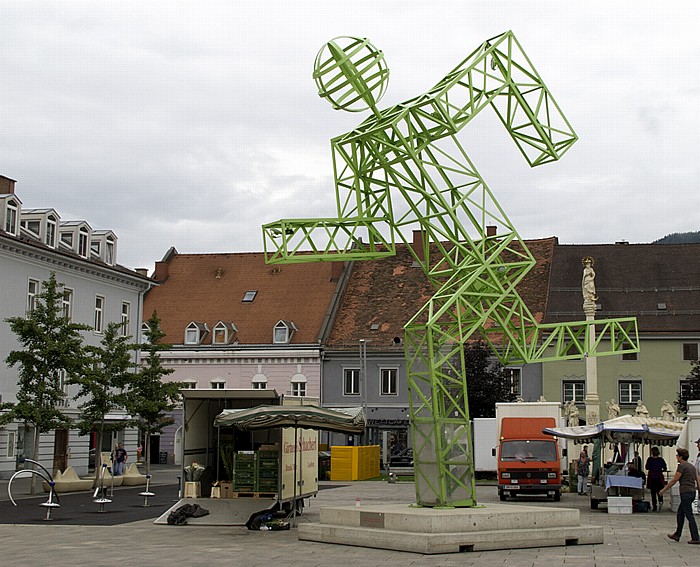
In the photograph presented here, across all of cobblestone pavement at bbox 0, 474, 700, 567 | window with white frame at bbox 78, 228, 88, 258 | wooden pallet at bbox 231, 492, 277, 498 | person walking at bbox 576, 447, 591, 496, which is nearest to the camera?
cobblestone pavement at bbox 0, 474, 700, 567

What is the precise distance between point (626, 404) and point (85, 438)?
93.4 feet

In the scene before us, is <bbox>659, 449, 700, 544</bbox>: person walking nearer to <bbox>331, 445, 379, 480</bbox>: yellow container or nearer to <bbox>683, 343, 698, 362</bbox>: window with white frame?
<bbox>331, 445, 379, 480</bbox>: yellow container

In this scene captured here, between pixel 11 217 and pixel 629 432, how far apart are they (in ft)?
86.7

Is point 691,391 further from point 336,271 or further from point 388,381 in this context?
point 336,271

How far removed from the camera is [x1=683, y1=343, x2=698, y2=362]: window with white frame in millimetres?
54031

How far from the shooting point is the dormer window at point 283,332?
60.0 meters

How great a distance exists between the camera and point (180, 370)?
60.7 metres

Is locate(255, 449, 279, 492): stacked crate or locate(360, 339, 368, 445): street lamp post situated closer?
locate(255, 449, 279, 492): stacked crate

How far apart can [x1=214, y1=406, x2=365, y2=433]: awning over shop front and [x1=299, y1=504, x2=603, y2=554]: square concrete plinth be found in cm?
193

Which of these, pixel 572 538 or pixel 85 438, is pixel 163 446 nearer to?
pixel 85 438

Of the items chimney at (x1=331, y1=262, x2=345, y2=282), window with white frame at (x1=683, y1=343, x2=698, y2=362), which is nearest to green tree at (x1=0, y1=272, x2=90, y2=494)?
chimney at (x1=331, y1=262, x2=345, y2=282)

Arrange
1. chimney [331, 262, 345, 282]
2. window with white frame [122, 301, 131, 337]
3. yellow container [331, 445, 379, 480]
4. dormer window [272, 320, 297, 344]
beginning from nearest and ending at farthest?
1. yellow container [331, 445, 379, 480]
2. window with white frame [122, 301, 131, 337]
3. dormer window [272, 320, 297, 344]
4. chimney [331, 262, 345, 282]

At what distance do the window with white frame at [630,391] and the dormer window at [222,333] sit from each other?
74.8 ft

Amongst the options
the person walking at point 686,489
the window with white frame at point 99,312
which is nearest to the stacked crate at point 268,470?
the person walking at point 686,489
